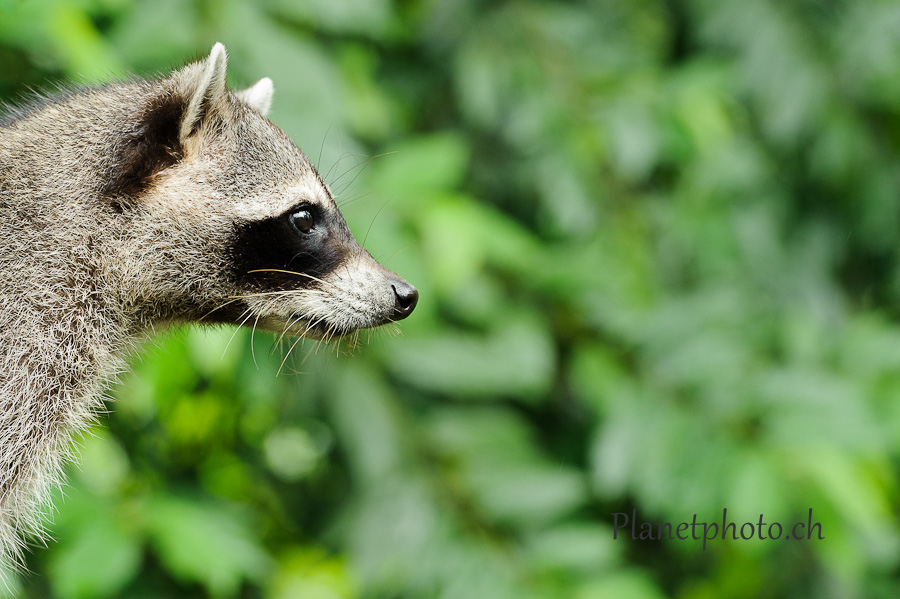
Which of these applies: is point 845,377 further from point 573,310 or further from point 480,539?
point 480,539

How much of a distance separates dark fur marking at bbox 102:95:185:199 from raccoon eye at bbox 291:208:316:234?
1.06ft

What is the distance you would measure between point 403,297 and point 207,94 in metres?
0.67

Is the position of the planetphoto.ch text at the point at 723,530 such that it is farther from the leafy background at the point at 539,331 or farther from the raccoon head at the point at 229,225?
the raccoon head at the point at 229,225

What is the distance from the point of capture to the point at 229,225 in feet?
6.75

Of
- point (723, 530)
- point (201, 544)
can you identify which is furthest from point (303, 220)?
point (723, 530)

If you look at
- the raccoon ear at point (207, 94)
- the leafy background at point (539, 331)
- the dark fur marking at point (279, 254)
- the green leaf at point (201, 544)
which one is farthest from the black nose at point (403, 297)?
the green leaf at point (201, 544)

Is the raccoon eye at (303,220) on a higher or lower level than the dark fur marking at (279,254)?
higher

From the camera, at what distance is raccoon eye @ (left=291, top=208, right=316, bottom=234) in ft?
6.75

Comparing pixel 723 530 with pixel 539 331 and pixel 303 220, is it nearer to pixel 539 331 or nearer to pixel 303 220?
pixel 539 331

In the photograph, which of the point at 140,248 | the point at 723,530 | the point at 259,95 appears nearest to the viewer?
the point at 140,248

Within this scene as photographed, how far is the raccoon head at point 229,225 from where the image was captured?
2027 millimetres

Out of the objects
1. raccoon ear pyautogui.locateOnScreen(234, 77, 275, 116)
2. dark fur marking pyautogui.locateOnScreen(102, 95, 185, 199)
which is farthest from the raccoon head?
raccoon ear pyautogui.locateOnScreen(234, 77, 275, 116)

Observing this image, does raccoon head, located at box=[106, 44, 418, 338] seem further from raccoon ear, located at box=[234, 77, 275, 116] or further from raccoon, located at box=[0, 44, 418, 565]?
raccoon ear, located at box=[234, 77, 275, 116]

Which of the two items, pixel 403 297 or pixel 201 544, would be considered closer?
pixel 403 297
